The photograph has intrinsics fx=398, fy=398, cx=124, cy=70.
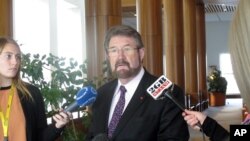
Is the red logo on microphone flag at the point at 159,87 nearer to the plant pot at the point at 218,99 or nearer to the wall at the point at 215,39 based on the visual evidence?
the plant pot at the point at 218,99

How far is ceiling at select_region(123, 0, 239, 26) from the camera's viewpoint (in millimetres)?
16438

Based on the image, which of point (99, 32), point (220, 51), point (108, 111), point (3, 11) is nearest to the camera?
point (108, 111)

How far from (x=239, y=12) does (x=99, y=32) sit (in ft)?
18.5

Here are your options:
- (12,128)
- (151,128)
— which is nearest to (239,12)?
(151,128)

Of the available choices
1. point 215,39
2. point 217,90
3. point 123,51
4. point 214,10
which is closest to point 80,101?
point 123,51

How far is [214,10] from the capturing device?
19.8 metres

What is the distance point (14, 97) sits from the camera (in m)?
2.46

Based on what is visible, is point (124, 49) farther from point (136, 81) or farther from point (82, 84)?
point (82, 84)

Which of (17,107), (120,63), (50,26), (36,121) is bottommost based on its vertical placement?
(36,121)

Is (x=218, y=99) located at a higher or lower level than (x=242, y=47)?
lower

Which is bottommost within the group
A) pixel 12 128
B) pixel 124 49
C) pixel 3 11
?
pixel 12 128

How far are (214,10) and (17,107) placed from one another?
60.4ft

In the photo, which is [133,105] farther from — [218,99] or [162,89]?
[218,99]

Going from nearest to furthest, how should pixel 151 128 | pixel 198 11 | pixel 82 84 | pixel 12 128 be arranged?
1. pixel 151 128
2. pixel 12 128
3. pixel 82 84
4. pixel 198 11
